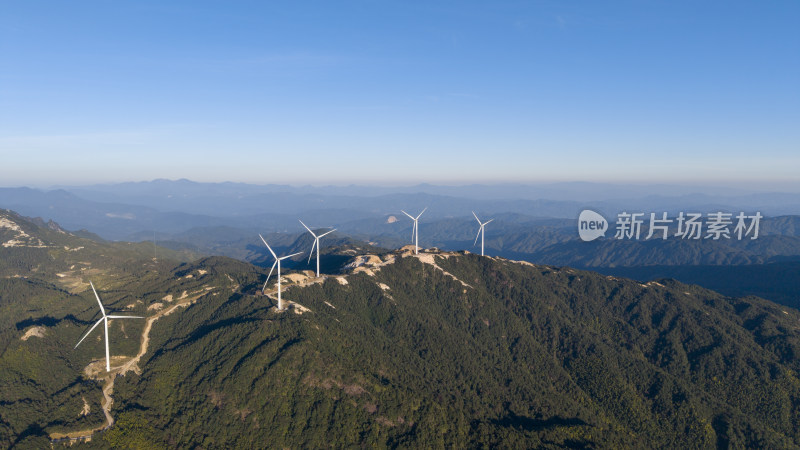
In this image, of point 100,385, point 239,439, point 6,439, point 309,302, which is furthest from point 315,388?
point 6,439

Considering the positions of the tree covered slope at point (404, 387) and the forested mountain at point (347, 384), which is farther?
the tree covered slope at point (404, 387)

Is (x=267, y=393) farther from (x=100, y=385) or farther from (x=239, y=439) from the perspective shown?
(x=100, y=385)

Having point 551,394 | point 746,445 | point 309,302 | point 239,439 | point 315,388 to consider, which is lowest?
point 746,445

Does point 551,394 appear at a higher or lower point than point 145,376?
lower

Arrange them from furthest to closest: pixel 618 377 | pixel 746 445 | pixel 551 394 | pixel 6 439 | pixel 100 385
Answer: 1. pixel 618 377
2. pixel 551 394
3. pixel 746 445
4. pixel 100 385
5. pixel 6 439

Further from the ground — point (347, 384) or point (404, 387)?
point (347, 384)

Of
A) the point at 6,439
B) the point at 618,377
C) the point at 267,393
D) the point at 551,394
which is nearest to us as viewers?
the point at 6,439

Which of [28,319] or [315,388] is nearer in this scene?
[315,388]

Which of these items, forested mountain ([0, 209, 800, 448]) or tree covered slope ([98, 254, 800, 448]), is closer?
forested mountain ([0, 209, 800, 448])

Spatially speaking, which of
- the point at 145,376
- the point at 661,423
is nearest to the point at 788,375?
the point at 661,423

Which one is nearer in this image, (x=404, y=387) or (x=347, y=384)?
(x=347, y=384)
